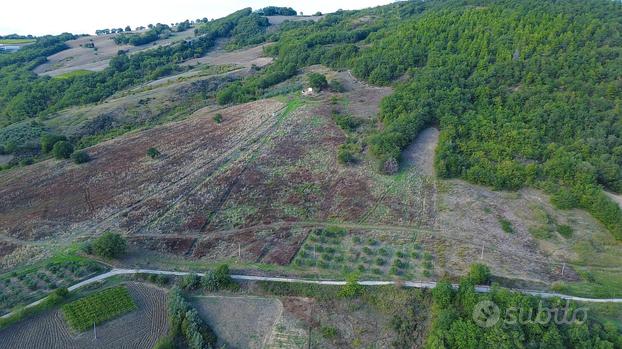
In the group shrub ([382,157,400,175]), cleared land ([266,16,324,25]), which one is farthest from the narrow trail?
cleared land ([266,16,324,25])

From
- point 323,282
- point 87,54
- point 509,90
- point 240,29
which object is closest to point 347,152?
point 323,282

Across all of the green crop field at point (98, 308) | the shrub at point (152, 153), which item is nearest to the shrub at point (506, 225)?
the green crop field at point (98, 308)

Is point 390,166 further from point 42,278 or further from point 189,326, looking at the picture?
point 42,278

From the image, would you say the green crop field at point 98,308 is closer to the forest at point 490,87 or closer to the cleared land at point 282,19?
the forest at point 490,87

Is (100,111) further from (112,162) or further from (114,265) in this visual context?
(114,265)

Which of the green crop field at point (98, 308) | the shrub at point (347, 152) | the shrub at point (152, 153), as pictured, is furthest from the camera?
the shrub at point (152, 153)

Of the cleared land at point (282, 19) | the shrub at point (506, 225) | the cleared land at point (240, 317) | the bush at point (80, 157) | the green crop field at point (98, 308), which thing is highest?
the cleared land at point (282, 19)

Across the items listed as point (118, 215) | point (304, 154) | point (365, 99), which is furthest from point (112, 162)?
point (365, 99)
